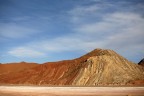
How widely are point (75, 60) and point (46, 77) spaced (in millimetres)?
13269

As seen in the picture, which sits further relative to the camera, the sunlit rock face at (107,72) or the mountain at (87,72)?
the mountain at (87,72)

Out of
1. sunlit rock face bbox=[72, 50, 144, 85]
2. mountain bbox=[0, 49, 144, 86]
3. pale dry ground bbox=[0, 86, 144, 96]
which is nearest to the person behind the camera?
pale dry ground bbox=[0, 86, 144, 96]

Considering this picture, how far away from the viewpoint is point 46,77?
3757 inches

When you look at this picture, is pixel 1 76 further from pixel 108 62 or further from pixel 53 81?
pixel 108 62

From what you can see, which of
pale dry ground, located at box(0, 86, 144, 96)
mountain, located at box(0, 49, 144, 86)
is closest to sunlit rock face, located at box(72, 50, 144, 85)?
mountain, located at box(0, 49, 144, 86)

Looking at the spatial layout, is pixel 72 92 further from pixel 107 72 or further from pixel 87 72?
pixel 87 72

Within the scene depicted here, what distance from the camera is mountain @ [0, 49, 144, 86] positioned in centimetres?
7975

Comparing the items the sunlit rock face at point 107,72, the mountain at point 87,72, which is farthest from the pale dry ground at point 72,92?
the sunlit rock face at point 107,72

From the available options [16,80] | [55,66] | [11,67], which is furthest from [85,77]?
[11,67]

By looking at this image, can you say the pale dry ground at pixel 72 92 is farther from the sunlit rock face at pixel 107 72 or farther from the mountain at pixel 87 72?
the sunlit rock face at pixel 107 72

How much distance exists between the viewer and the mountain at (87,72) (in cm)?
7975

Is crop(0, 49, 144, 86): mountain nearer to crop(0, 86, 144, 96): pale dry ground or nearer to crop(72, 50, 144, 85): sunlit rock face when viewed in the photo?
crop(72, 50, 144, 85): sunlit rock face

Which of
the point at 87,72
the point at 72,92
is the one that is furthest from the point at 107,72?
the point at 72,92

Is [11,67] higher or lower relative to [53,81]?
higher
